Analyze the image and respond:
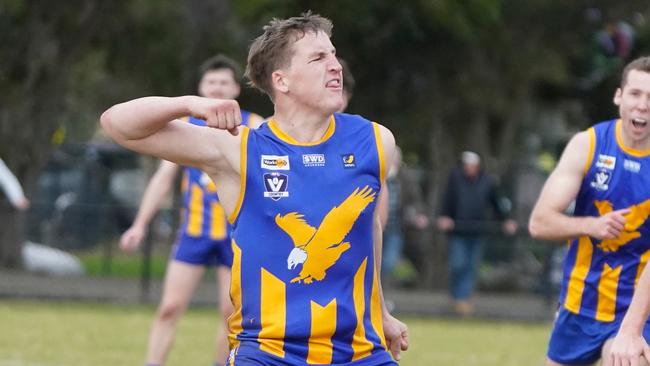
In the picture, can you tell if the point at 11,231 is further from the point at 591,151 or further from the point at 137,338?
the point at 591,151

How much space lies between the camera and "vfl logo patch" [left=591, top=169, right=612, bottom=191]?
21.6 feet

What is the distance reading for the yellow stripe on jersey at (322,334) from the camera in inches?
198

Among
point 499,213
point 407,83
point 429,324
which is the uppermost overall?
point 407,83

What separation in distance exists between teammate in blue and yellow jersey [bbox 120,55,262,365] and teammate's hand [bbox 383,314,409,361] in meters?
4.21

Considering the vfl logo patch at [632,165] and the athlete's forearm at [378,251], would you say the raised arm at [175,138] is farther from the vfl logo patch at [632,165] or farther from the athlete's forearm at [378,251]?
the vfl logo patch at [632,165]

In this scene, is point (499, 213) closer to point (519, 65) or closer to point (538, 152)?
point (519, 65)

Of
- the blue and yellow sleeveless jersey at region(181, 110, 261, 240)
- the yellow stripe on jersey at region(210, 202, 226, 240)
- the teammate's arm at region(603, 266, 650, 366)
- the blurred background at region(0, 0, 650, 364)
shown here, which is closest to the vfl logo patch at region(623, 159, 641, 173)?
the teammate's arm at region(603, 266, 650, 366)

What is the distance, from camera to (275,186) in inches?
199

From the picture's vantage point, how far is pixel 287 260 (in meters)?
5.07

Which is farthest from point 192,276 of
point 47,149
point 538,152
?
point 538,152

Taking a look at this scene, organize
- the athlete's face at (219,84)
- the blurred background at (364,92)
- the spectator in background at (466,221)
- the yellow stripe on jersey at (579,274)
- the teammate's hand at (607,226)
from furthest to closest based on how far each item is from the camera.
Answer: the blurred background at (364,92) → the spectator in background at (466,221) → the athlete's face at (219,84) → the yellow stripe on jersey at (579,274) → the teammate's hand at (607,226)

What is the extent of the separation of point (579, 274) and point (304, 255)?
2187 mm

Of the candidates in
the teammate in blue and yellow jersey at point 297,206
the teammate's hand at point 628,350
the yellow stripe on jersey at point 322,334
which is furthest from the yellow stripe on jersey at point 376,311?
the teammate's hand at point 628,350

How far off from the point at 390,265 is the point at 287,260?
12037 millimetres
